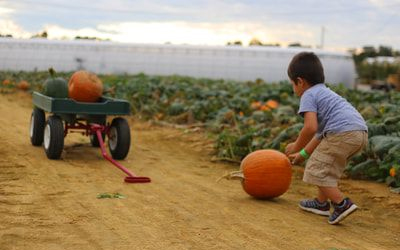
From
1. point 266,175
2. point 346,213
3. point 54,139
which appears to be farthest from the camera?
point 54,139

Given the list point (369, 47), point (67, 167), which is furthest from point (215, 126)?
point (369, 47)

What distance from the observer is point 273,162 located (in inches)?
235

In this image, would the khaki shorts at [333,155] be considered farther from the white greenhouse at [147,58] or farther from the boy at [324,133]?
the white greenhouse at [147,58]

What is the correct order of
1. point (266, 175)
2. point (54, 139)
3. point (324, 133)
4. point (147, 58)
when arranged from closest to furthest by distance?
1. point (324, 133)
2. point (266, 175)
3. point (54, 139)
4. point (147, 58)

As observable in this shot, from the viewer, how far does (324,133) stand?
534 cm

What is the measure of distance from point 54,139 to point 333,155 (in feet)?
12.4

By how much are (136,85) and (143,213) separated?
1115 cm

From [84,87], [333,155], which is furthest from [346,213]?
[84,87]

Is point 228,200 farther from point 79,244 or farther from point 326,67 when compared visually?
point 326,67

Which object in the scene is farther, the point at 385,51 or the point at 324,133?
the point at 385,51

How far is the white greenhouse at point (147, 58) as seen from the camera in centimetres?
2933

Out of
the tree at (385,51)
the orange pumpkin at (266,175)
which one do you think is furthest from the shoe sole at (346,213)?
the tree at (385,51)

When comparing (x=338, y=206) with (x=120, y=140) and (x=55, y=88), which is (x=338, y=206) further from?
(x=55, y=88)

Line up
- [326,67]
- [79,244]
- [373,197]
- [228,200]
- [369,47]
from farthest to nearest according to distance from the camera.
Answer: [369,47], [326,67], [373,197], [228,200], [79,244]
